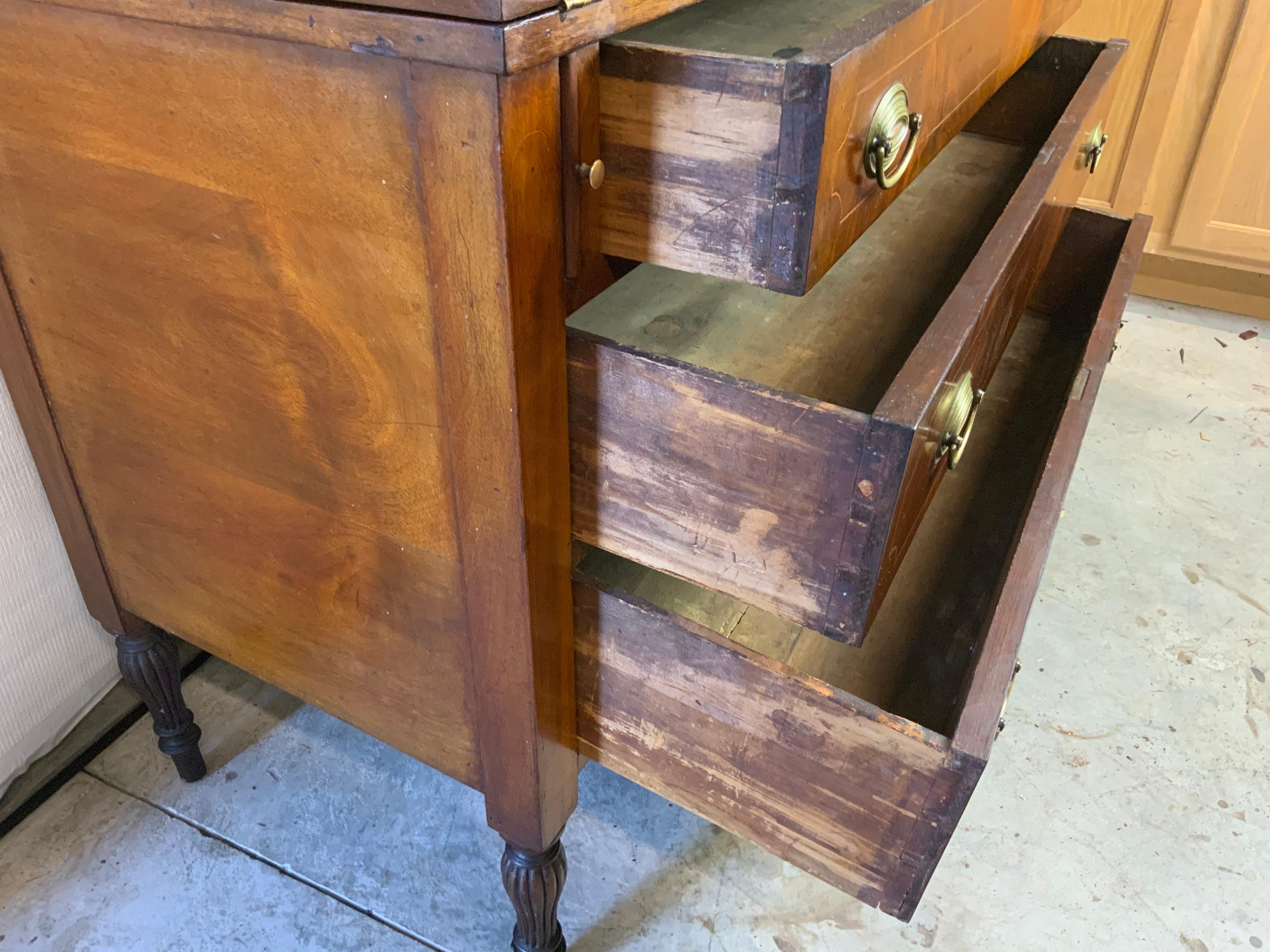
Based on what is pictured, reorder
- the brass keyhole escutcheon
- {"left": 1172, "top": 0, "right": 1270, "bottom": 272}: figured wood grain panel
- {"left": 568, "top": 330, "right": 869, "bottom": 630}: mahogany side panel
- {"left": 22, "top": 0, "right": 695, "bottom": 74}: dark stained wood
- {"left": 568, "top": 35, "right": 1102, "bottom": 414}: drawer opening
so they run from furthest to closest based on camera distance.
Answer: {"left": 1172, "top": 0, "right": 1270, "bottom": 272}: figured wood grain panel < the brass keyhole escutcheon < {"left": 568, "top": 35, "right": 1102, "bottom": 414}: drawer opening < {"left": 568, "top": 330, "right": 869, "bottom": 630}: mahogany side panel < {"left": 22, "top": 0, "right": 695, "bottom": 74}: dark stained wood

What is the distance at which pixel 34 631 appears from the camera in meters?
0.86

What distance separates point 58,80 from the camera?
50 cm

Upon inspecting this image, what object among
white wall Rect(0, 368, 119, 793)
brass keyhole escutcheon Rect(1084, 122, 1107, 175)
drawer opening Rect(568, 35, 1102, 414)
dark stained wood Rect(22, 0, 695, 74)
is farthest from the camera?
brass keyhole escutcheon Rect(1084, 122, 1107, 175)

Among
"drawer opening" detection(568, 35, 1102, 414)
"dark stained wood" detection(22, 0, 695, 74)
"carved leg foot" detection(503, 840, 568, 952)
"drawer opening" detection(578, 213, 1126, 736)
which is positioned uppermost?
"dark stained wood" detection(22, 0, 695, 74)

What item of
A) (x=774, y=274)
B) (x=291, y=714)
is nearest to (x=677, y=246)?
(x=774, y=274)

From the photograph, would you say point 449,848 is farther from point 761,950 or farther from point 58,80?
point 58,80

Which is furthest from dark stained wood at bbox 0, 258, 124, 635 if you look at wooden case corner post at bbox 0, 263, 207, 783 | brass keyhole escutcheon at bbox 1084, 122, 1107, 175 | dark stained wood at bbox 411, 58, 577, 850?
brass keyhole escutcheon at bbox 1084, 122, 1107, 175

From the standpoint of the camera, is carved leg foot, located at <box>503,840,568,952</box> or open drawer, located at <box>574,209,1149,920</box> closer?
open drawer, located at <box>574,209,1149,920</box>

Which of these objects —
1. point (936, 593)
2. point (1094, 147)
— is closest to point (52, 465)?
point (936, 593)

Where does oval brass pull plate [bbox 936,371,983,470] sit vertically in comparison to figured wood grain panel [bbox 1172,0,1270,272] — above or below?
above

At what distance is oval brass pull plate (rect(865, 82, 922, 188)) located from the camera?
475 mm

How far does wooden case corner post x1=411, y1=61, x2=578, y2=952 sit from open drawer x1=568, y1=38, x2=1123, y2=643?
39 mm

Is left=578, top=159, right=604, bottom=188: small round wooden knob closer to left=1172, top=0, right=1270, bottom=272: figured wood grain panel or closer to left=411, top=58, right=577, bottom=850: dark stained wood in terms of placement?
left=411, top=58, right=577, bottom=850: dark stained wood

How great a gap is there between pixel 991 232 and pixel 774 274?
0.29m
